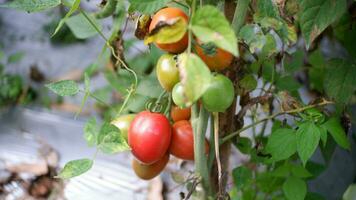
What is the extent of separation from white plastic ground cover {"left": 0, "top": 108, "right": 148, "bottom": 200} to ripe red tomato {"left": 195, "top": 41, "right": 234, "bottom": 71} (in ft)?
2.22

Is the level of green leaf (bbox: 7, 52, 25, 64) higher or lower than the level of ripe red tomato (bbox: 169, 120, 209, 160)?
lower

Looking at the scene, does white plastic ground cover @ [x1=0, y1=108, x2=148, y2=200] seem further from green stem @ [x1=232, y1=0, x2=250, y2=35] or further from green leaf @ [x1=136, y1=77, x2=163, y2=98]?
green stem @ [x1=232, y1=0, x2=250, y2=35]

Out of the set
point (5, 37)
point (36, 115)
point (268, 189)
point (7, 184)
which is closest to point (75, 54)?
point (5, 37)

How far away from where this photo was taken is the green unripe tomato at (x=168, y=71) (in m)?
0.65

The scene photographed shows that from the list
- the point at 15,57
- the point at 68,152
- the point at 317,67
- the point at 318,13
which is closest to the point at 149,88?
the point at 318,13

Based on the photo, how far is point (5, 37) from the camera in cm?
217

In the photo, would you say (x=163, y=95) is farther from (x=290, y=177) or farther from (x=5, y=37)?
(x=5, y=37)

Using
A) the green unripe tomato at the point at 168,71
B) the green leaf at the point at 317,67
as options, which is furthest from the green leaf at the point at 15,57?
the green unripe tomato at the point at 168,71

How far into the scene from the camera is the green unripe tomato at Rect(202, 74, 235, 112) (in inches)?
24.1

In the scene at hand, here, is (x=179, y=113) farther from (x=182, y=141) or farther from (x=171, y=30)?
(x=171, y=30)

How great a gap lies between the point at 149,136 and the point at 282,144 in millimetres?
197

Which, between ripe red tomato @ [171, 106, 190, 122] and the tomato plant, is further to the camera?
ripe red tomato @ [171, 106, 190, 122]

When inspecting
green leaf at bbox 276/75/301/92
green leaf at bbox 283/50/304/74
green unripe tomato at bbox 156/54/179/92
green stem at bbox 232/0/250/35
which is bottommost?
green leaf at bbox 276/75/301/92

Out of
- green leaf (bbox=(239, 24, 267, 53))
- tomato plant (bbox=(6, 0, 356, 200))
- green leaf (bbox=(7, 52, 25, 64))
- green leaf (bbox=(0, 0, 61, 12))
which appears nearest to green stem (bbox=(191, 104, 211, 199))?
tomato plant (bbox=(6, 0, 356, 200))
